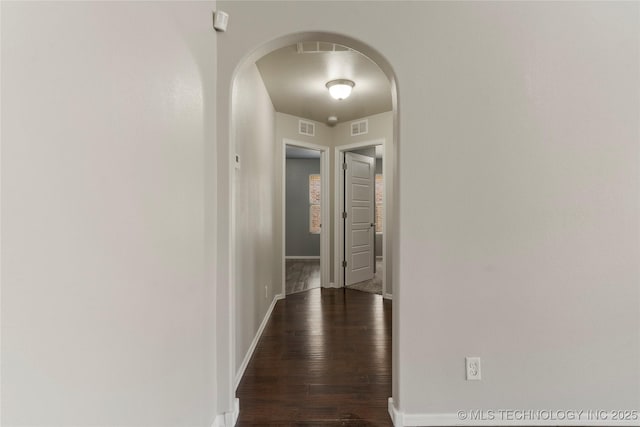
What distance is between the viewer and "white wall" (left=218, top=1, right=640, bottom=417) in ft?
5.64

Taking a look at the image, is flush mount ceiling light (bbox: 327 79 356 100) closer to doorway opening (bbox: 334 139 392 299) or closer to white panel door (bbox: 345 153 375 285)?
doorway opening (bbox: 334 139 392 299)

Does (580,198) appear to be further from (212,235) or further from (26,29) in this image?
(26,29)

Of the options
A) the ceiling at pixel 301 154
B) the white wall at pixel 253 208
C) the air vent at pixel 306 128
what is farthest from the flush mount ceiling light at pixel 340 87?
the ceiling at pixel 301 154

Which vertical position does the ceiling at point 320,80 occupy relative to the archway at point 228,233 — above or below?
above

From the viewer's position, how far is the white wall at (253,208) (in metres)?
2.41

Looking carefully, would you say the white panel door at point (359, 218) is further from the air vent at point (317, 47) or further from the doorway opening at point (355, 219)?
the air vent at point (317, 47)

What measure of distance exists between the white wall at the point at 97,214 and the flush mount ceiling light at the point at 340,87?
81.2 inches

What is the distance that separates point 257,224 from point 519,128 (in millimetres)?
2337

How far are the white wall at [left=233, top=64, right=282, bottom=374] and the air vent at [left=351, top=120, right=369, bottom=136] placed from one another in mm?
1296

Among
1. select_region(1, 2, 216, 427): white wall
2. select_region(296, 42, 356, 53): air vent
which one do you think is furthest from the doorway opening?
select_region(1, 2, 216, 427): white wall

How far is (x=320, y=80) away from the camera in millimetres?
3301

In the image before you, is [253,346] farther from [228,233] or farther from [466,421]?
[466,421]

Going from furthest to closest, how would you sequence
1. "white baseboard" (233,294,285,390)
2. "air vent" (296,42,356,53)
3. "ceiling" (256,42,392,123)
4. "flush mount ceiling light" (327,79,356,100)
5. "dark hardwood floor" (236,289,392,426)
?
"flush mount ceiling light" (327,79,356,100) < "ceiling" (256,42,392,123) < "air vent" (296,42,356,53) < "white baseboard" (233,294,285,390) < "dark hardwood floor" (236,289,392,426)

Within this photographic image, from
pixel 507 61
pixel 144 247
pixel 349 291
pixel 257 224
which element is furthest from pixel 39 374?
pixel 349 291
